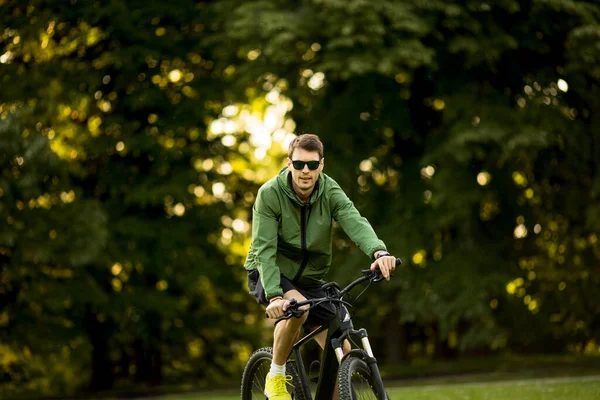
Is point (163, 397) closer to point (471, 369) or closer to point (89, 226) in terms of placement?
point (89, 226)

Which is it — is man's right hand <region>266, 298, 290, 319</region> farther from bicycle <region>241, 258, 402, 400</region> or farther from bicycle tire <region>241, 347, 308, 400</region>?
bicycle tire <region>241, 347, 308, 400</region>

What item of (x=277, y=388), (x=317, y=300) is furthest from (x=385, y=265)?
(x=277, y=388)

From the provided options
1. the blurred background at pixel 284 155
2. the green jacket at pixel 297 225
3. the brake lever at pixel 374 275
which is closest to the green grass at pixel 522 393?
the blurred background at pixel 284 155

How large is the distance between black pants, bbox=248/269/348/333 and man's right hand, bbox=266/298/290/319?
413 mm

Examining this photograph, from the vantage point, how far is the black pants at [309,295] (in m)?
5.25

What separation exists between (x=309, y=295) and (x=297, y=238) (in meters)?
0.40

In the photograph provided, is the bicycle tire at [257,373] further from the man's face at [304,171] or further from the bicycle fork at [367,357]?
the man's face at [304,171]

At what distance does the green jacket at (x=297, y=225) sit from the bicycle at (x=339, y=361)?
0.90ft

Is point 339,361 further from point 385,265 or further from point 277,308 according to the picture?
point 385,265

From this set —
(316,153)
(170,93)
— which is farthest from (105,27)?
(316,153)

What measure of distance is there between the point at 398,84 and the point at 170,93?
4.40 m

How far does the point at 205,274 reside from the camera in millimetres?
17234

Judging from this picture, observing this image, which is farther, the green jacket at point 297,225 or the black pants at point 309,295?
the black pants at point 309,295

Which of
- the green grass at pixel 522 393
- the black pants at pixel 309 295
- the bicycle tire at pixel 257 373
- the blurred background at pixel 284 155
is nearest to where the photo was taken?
the black pants at pixel 309 295
